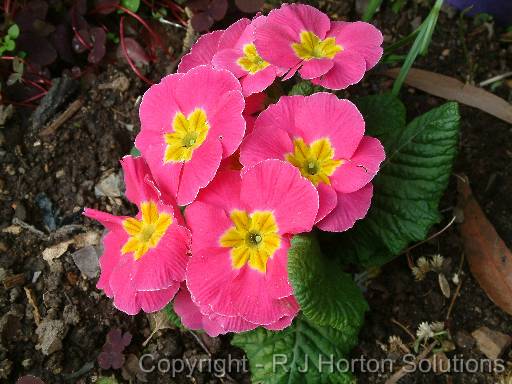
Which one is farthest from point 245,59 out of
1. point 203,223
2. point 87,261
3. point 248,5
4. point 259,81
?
point 87,261

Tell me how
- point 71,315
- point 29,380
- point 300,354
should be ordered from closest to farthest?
point 300,354
point 29,380
point 71,315

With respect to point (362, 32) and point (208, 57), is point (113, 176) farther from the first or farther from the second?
point (362, 32)

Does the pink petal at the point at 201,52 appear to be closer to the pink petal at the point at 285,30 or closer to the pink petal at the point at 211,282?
the pink petal at the point at 285,30

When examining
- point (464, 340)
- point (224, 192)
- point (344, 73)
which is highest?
point (344, 73)

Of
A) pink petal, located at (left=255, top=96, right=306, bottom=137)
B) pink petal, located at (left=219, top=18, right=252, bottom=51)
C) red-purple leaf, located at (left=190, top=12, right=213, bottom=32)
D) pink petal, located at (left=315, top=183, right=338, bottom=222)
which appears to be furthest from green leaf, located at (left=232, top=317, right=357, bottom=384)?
red-purple leaf, located at (left=190, top=12, right=213, bottom=32)

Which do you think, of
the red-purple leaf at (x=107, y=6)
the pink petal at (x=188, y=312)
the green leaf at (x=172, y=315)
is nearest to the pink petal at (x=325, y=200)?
the pink petal at (x=188, y=312)

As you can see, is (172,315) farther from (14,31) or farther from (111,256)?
(14,31)

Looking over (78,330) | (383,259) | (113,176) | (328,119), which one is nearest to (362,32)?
(328,119)
